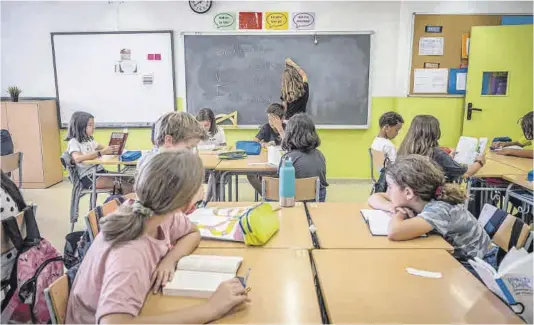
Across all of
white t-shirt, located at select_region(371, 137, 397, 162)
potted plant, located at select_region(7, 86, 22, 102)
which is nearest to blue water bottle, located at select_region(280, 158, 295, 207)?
white t-shirt, located at select_region(371, 137, 397, 162)

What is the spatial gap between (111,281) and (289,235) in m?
0.81

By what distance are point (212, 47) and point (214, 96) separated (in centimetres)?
59

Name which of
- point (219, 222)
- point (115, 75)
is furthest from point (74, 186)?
point (219, 222)

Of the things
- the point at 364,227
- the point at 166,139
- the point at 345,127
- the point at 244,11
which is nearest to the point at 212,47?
the point at 244,11

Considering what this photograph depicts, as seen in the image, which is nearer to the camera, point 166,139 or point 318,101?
point 166,139

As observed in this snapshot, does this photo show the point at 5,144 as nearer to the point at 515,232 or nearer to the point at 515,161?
the point at 515,232

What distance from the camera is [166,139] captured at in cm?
250

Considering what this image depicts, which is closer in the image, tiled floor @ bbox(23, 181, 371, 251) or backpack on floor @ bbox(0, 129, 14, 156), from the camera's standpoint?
tiled floor @ bbox(23, 181, 371, 251)

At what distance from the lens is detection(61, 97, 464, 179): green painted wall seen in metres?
5.13

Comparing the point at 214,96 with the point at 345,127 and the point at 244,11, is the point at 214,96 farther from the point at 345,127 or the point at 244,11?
the point at 345,127

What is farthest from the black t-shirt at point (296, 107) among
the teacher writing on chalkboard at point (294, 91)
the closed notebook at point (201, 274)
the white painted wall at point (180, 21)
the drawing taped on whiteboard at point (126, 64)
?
the closed notebook at point (201, 274)

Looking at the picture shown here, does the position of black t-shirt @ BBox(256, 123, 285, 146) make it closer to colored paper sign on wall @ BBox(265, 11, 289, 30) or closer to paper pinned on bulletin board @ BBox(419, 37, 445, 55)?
colored paper sign on wall @ BBox(265, 11, 289, 30)

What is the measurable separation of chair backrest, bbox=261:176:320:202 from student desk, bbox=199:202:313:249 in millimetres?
511

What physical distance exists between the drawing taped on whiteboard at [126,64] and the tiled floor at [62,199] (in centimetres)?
157
